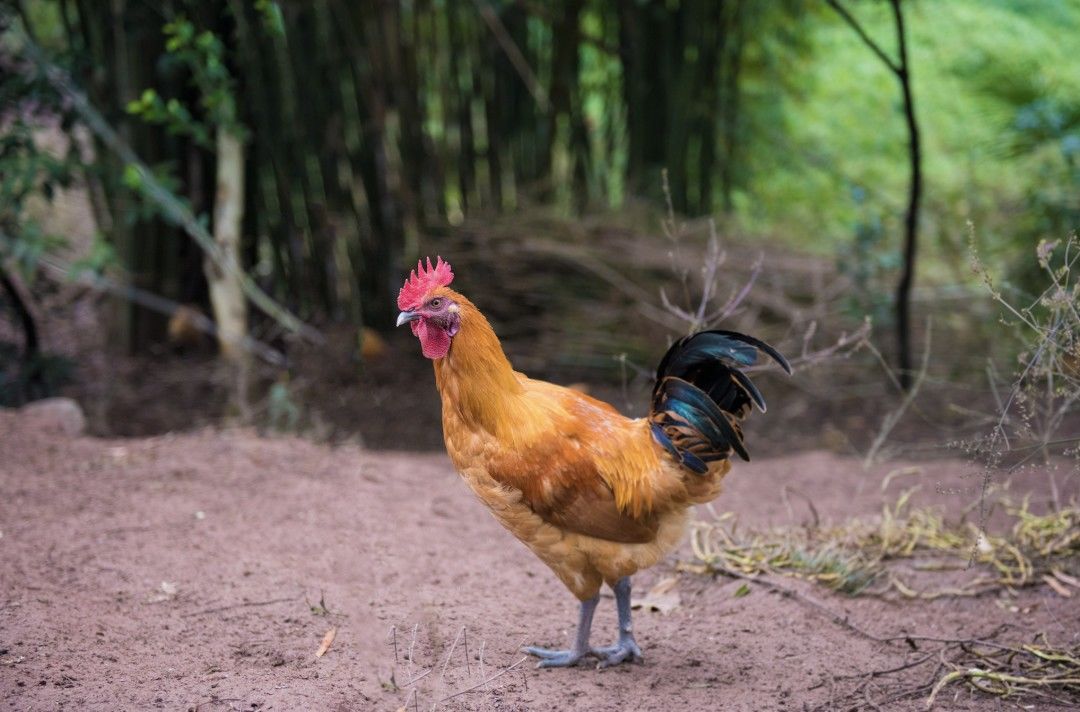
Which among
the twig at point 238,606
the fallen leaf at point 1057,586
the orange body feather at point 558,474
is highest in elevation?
the orange body feather at point 558,474

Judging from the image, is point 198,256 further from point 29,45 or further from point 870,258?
point 870,258

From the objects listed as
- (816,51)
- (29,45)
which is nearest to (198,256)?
(29,45)

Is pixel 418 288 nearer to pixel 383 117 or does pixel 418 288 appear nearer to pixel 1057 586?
pixel 1057 586

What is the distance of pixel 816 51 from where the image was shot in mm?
9805

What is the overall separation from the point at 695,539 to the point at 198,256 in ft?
13.9

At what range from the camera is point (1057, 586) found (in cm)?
384

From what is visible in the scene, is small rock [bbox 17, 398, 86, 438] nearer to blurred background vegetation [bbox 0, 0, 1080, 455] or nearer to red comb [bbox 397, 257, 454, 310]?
blurred background vegetation [bbox 0, 0, 1080, 455]

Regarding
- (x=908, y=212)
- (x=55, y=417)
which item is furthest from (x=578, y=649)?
(x=908, y=212)

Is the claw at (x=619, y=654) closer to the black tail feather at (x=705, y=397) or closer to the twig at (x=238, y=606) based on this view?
the black tail feather at (x=705, y=397)

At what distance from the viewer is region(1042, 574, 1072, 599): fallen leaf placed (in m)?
3.78

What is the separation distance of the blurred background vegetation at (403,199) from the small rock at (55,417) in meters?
0.33

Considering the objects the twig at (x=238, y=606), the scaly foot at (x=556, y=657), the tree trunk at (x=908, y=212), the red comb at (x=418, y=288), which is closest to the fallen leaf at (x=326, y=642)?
the twig at (x=238, y=606)

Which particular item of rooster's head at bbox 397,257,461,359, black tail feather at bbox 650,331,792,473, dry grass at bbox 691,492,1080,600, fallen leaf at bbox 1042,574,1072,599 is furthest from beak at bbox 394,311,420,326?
fallen leaf at bbox 1042,574,1072,599

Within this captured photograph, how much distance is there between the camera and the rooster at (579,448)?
3.20m
